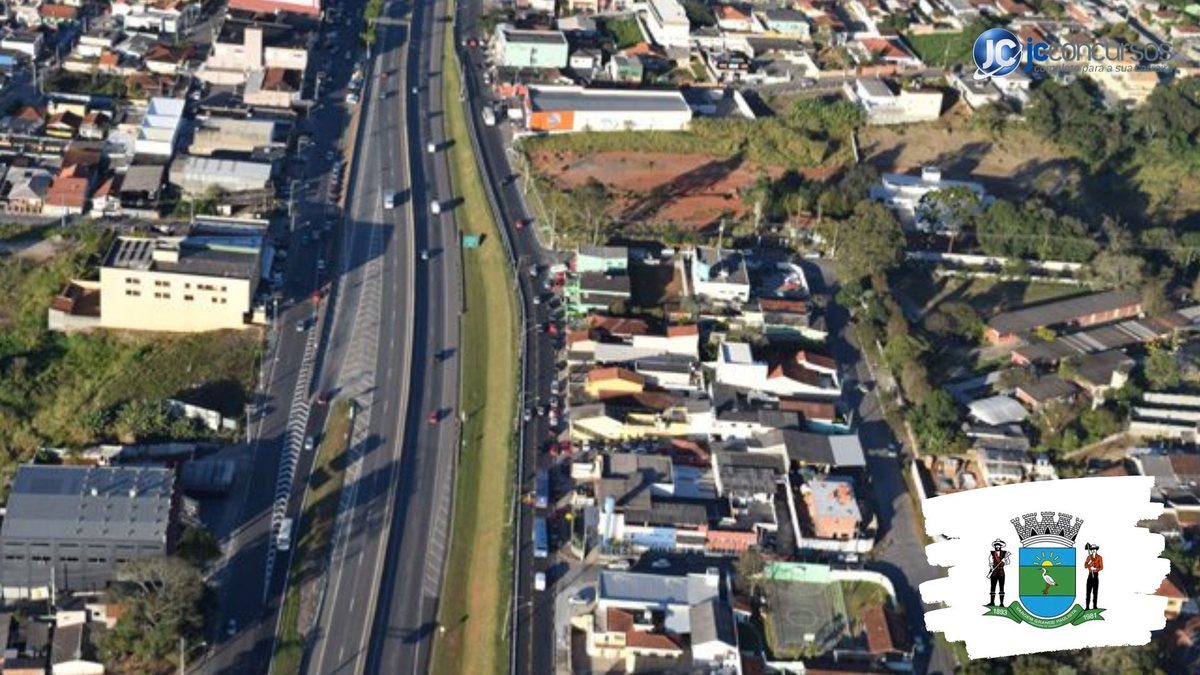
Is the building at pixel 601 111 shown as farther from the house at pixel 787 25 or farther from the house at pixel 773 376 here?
the house at pixel 773 376

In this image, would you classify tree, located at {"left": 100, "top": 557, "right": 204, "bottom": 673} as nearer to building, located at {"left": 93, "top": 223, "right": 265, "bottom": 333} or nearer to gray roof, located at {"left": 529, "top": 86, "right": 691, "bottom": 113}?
building, located at {"left": 93, "top": 223, "right": 265, "bottom": 333}

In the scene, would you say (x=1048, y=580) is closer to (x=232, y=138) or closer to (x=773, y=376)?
(x=773, y=376)

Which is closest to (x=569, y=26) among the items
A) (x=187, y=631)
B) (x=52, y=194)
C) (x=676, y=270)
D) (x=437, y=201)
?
(x=437, y=201)

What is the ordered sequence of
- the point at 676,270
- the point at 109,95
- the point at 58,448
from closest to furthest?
the point at 58,448
the point at 676,270
the point at 109,95

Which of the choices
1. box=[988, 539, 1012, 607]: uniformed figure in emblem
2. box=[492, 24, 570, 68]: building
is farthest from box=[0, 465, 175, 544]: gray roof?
box=[492, 24, 570, 68]: building

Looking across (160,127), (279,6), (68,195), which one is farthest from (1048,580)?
(279,6)

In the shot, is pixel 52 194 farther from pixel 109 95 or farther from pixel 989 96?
pixel 989 96
